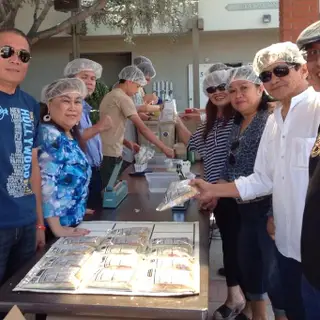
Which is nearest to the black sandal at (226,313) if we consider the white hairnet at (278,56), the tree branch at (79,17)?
the white hairnet at (278,56)

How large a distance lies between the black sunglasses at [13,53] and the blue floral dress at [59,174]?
0.33 metres

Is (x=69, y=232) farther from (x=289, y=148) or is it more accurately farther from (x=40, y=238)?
(x=289, y=148)

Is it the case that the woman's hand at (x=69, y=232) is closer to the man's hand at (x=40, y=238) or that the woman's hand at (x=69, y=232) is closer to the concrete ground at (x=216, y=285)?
the man's hand at (x=40, y=238)

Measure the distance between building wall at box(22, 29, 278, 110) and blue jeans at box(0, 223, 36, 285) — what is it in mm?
11165

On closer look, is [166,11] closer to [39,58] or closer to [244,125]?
[39,58]

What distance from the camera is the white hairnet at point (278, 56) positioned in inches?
78.3

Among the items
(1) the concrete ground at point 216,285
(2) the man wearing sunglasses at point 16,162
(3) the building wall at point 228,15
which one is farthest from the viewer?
(3) the building wall at point 228,15

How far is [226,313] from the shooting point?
297cm

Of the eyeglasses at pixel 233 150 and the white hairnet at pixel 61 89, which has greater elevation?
the white hairnet at pixel 61 89

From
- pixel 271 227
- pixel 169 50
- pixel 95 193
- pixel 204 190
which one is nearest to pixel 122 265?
pixel 204 190

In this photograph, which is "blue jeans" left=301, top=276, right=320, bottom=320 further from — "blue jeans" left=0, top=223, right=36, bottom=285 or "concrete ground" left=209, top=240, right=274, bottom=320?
"concrete ground" left=209, top=240, right=274, bottom=320

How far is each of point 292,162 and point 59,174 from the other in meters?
1.06

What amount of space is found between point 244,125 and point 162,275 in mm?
1393

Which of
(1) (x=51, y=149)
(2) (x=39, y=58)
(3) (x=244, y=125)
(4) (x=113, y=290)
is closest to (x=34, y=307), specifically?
(4) (x=113, y=290)
